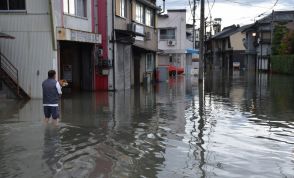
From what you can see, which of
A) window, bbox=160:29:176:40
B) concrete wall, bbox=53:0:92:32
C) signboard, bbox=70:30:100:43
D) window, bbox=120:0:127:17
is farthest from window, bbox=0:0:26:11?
window, bbox=160:29:176:40

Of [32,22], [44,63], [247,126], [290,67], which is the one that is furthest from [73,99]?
[290,67]

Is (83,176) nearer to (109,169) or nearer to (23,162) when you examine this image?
(109,169)

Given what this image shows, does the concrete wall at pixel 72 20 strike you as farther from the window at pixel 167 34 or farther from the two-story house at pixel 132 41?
the window at pixel 167 34

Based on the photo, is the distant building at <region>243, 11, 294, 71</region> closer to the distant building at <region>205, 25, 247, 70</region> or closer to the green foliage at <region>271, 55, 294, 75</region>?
the distant building at <region>205, 25, 247, 70</region>

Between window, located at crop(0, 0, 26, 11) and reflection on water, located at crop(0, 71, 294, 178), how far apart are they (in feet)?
18.6

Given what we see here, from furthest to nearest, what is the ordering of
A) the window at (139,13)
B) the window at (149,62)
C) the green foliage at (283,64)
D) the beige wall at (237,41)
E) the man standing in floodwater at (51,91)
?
the beige wall at (237,41) < the green foliage at (283,64) < the window at (149,62) < the window at (139,13) < the man standing in floodwater at (51,91)

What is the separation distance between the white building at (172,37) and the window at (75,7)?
29.9m

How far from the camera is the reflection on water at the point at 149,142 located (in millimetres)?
8305

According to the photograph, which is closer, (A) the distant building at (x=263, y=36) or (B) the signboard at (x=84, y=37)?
(B) the signboard at (x=84, y=37)

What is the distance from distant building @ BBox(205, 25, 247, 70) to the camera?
90.1 m

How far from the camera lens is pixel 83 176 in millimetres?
7770

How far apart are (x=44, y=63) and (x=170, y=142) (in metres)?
12.2

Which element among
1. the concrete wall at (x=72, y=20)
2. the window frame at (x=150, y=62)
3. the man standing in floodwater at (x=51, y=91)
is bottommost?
the man standing in floodwater at (x=51, y=91)

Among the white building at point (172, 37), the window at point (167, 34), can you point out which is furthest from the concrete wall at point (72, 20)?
the window at point (167, 34)
